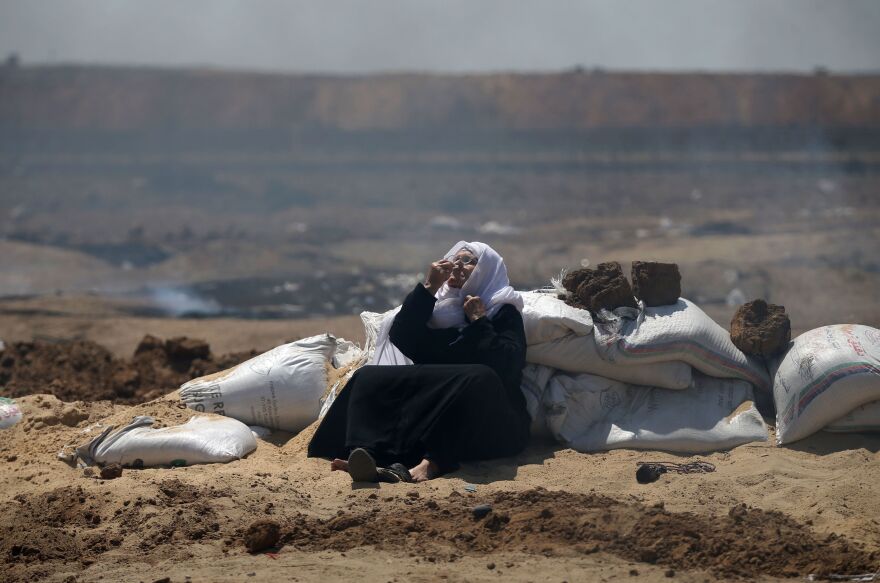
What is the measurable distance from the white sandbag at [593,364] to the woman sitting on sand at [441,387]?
0.22m

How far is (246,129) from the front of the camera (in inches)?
1139

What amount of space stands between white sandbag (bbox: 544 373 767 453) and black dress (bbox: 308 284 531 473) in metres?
0.25

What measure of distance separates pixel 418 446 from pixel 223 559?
4.27ft

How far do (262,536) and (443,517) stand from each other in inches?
28.7

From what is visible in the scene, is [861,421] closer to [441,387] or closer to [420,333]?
[441,387]

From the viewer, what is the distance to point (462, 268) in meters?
5.44

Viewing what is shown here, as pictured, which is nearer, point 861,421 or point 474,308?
point 861,421

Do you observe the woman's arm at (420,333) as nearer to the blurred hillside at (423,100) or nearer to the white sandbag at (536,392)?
the white sandbag at (536,392)

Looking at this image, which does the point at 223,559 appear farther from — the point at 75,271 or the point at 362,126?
the point at 362,126

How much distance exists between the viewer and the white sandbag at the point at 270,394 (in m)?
5.84

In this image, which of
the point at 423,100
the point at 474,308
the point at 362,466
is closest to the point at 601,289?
the point at 474,308

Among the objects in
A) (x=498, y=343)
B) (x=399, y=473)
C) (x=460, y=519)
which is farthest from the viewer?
(x=498, y=343)

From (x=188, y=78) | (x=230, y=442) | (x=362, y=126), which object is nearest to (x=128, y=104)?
(x=188, y=78)

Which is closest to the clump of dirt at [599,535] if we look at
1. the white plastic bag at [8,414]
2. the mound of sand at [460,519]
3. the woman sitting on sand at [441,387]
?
the mound of sand at [460,519]
